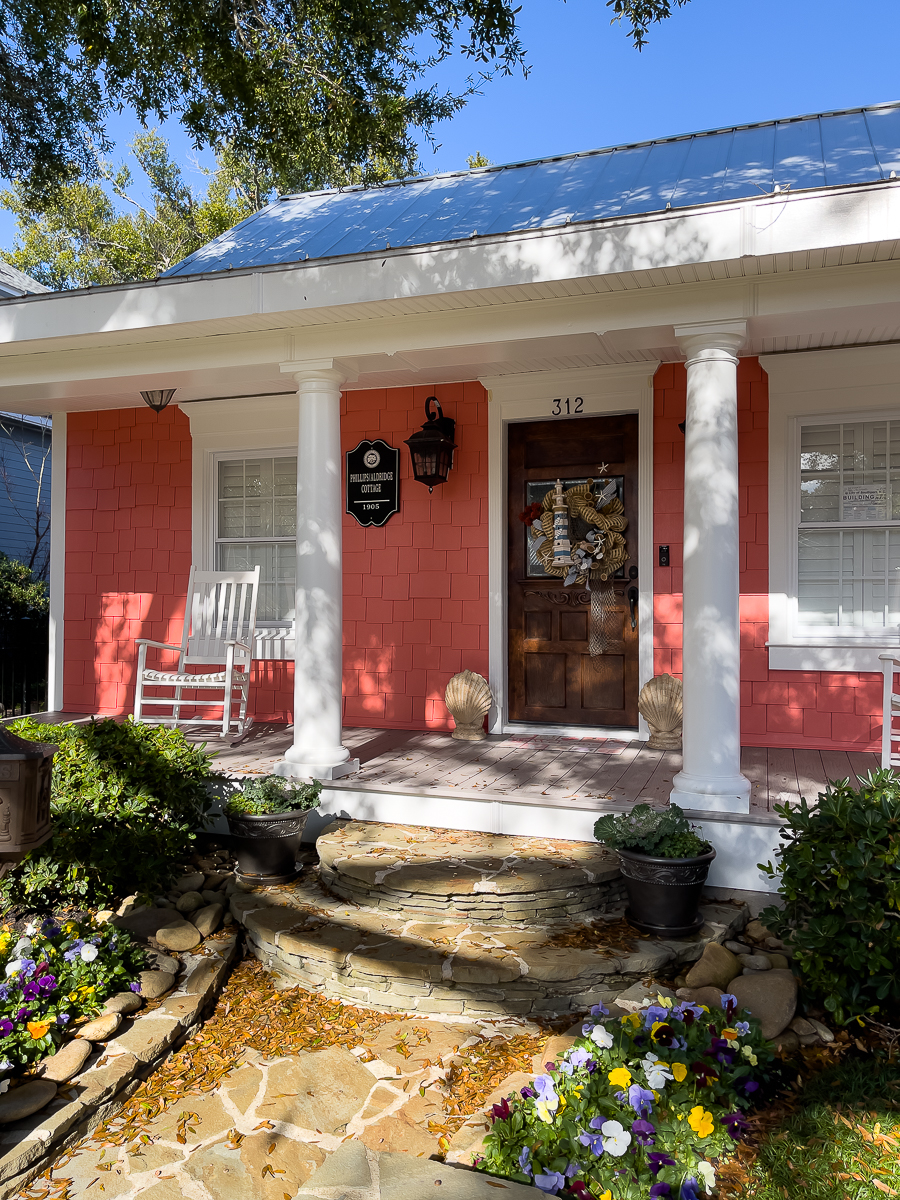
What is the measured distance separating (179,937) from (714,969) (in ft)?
6.48

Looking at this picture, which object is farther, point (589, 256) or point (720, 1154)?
point (589, 256)

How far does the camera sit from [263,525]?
6160 mm

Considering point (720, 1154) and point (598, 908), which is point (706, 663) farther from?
point (720, 1154)

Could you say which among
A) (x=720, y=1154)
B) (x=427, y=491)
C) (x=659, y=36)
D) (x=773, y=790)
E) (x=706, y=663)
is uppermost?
(x=659, y=36)

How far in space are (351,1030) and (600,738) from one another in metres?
2.86

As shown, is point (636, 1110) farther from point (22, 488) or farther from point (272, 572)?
point (22, 488)

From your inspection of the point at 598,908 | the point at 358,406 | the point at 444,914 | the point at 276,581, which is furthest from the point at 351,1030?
the point at 358,406

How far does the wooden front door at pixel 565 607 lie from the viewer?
17.4ft

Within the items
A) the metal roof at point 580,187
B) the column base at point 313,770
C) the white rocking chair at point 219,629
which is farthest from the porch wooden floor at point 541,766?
the metal roof at point 580,187

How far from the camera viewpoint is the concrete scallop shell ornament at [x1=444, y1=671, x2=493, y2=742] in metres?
5.30

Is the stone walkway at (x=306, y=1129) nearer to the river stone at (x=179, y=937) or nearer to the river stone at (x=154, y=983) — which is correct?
the river stone at (x=154, y=983)

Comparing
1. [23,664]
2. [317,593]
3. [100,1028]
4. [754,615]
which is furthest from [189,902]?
[23,664]

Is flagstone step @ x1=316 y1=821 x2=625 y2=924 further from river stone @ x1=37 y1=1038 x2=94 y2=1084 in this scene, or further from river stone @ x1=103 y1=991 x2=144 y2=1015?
river stone @ x1=37 y1=1038 x2=94 y2=1084

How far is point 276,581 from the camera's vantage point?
6.12 metres
